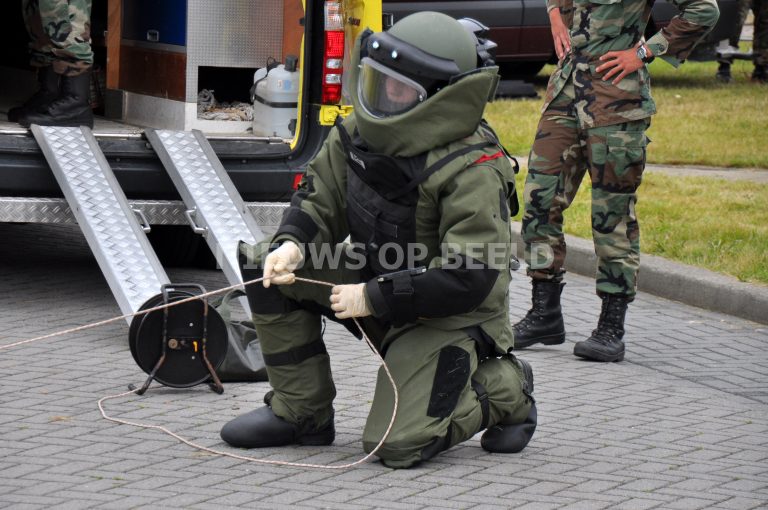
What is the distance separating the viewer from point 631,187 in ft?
18.9

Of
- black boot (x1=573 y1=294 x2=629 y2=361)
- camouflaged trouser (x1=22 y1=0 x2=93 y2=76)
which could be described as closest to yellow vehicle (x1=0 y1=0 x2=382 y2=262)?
camouflaged trouser (x1=22 y1=0 x2=93 y2=76)

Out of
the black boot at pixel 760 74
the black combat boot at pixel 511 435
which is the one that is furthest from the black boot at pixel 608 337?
the black boot at pixel 760 74

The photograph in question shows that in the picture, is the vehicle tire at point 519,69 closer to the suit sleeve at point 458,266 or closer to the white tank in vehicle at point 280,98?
the white tank in vehicle at point 280,98

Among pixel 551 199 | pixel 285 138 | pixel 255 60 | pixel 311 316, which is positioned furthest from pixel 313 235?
pixel 255 60

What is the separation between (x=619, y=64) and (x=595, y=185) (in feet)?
1.72

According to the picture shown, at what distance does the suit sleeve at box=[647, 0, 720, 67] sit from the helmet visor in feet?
6.34

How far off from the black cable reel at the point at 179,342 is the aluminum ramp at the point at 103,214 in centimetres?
46

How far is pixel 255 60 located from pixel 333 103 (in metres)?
0.96

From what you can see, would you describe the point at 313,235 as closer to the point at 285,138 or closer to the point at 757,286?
the point at 285,138

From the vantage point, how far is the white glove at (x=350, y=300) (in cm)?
402

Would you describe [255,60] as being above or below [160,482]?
above

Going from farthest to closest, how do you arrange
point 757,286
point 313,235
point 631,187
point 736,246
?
point 736,246, point 757,286, point 631,187, point 313,235

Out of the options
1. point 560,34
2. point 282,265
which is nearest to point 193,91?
point 560,34

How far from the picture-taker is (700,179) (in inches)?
391
